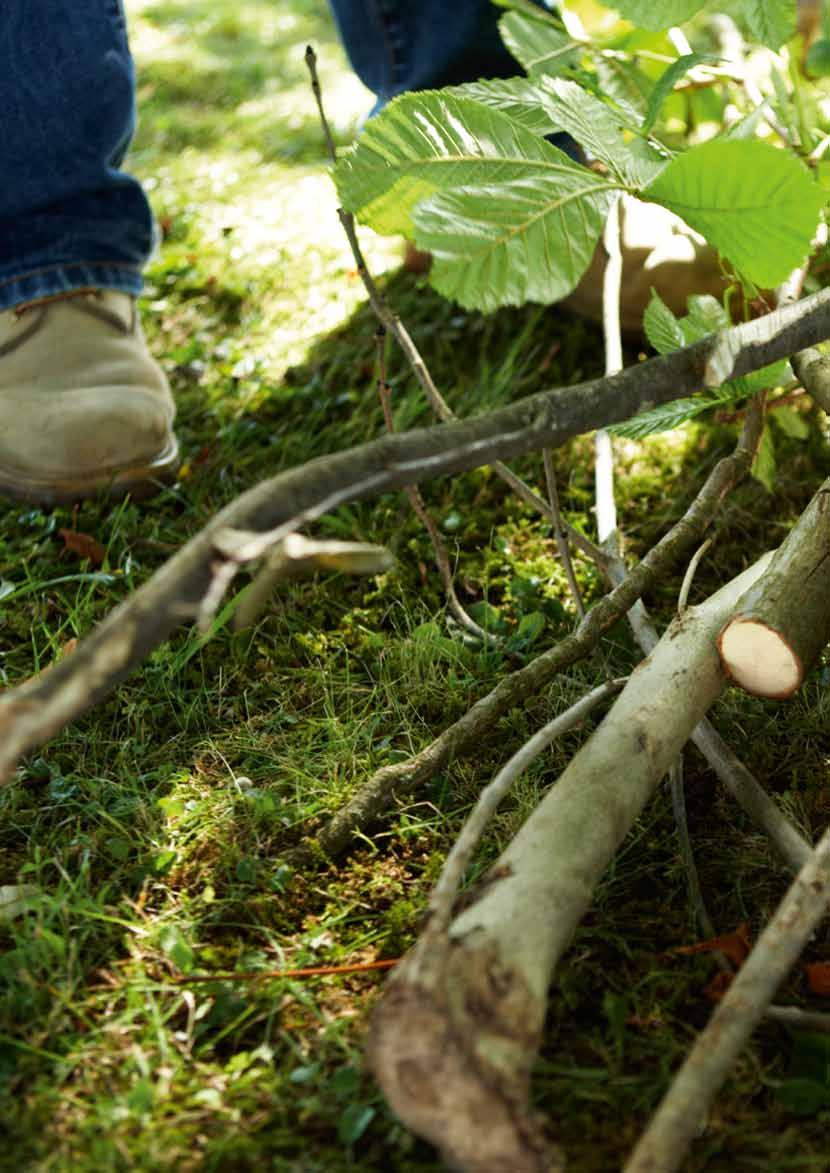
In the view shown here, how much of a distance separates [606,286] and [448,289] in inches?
37.6

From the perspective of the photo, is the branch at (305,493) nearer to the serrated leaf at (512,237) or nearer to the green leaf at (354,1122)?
the serrated leaf at (512,237)

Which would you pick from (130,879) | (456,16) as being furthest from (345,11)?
(130,879)

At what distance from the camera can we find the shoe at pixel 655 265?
7.51ft

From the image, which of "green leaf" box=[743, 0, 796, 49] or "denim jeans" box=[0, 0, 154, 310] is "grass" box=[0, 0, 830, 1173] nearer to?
"denim jeans" box=[0, 0, 154, 310]

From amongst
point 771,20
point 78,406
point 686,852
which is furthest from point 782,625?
point 78,406

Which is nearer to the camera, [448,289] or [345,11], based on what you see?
[448,289]

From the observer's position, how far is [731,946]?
4.01 feet

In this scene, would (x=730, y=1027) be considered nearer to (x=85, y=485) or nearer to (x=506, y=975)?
(x=506, y=975)

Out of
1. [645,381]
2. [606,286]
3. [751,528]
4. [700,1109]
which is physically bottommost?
[751,528]

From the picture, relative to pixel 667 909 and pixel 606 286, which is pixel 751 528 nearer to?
pixel 606 286

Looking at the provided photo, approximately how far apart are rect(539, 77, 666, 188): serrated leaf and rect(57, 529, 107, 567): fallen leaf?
3.31 ft

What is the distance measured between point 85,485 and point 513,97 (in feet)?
3.27

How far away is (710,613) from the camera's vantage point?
1.37 meters

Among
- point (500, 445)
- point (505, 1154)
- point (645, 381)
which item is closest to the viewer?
point (505, 1154)
